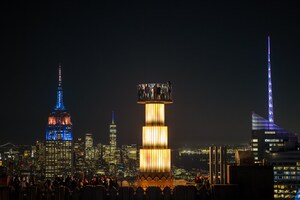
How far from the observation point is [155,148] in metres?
22.1

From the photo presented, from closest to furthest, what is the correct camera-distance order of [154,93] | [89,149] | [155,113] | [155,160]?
[155,160] < [155,113] < [154,93] < [89,149]

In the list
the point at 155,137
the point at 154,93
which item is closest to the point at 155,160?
the point at 155,137

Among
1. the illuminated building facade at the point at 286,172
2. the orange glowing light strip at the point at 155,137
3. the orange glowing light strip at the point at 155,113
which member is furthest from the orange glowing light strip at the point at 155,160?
the illuminated building facade at the point at 286,172

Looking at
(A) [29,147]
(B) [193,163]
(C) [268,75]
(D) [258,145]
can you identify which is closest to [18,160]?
(A) [29,147]

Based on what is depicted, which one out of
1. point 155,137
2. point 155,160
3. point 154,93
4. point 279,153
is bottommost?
point 155,160

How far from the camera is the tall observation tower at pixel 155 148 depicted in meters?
22.1

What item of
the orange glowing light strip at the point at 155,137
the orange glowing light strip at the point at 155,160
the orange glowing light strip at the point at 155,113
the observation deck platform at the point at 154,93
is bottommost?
the orange glowing light strip at the point at 155,160

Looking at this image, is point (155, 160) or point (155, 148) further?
point (155, 148)

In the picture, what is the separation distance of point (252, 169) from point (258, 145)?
571 ft

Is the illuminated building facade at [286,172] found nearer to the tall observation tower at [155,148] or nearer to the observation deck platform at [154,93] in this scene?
the observation deck platform at [154,93]

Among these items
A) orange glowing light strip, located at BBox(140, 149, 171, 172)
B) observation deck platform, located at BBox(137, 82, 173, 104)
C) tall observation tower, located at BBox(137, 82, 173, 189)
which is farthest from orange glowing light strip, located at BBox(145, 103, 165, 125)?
orange glowing light strip, located at BBox(140, 149, 171, 172)

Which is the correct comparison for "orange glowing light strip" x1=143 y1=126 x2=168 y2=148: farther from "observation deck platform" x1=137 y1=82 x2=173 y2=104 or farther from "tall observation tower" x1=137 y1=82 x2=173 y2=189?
"observation deck platform" x1=137 y1=82 x2=173 y2=104

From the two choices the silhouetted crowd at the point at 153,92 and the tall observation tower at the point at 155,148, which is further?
the silhouetted crowd at the point at 153,92

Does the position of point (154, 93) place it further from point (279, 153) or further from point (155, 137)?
point (279, 153)
